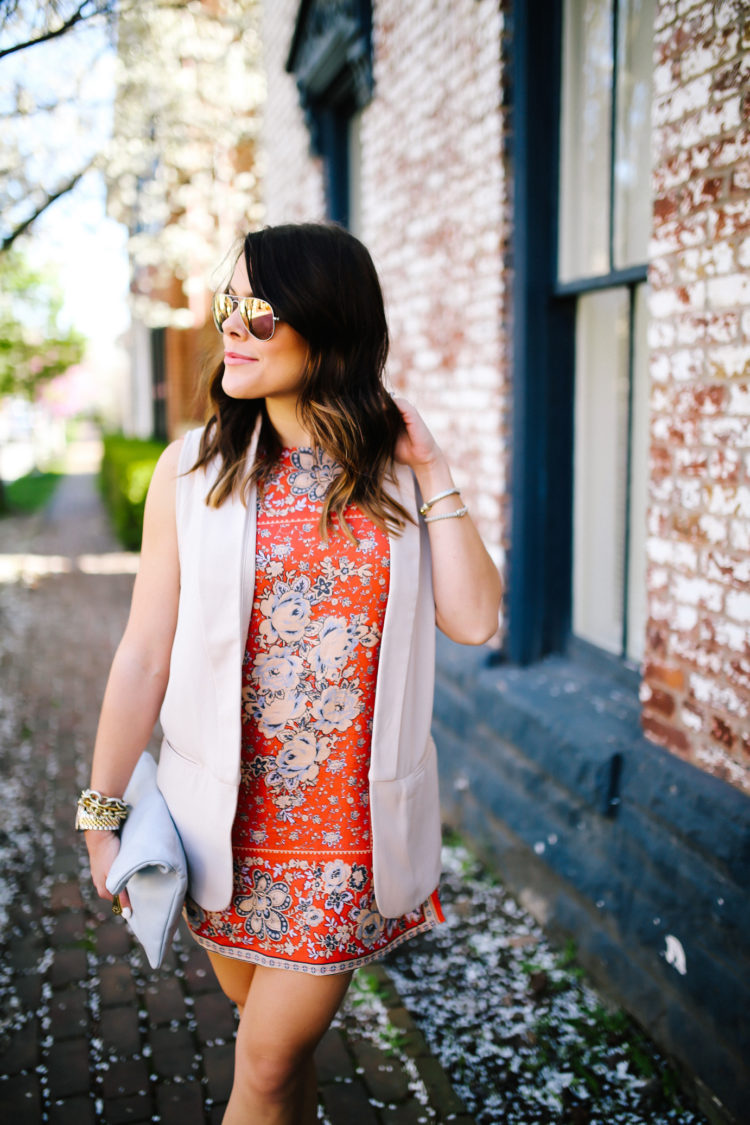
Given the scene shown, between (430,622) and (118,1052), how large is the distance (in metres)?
1.77

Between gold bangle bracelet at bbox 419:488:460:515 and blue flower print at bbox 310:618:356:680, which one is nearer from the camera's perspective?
blue flower print at bbox 310:618:356:680

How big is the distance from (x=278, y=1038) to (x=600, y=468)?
2.48 meters

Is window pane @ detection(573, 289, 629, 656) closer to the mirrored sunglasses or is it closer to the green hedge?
the mirrored sunglasses

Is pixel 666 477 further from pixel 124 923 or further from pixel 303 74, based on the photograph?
pixel 303 74

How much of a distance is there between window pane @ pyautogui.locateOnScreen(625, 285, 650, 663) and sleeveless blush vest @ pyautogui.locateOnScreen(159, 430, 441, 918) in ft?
5.42

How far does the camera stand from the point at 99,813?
6.06ft

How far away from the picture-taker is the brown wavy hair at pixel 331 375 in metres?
1.77

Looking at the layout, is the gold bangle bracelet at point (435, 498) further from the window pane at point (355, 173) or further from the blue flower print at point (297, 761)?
the window pane at point (355, 173)

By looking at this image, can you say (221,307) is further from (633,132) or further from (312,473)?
(633,132)

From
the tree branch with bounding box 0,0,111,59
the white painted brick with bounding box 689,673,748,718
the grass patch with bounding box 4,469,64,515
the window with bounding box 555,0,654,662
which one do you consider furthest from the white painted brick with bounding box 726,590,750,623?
the grass patch with bounding box 4,469,64,515

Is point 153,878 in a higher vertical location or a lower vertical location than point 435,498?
lower

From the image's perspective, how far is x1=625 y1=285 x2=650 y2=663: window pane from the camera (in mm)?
3266

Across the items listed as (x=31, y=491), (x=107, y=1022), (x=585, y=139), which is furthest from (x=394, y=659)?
(x=31, y=491)

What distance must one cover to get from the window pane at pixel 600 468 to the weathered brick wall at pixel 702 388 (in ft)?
2.24
